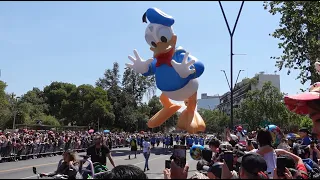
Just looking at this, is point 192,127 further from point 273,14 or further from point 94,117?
point 94,117

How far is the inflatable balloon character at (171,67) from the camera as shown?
42.3ft

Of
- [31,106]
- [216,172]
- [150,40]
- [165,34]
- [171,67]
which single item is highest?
[31,106]

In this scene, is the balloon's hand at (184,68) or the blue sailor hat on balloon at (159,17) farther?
the blue sailor hat on balloon at (159,17)

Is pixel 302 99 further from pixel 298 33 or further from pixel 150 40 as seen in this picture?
pixel 298 33

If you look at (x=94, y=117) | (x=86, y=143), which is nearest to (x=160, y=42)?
(x=86, y=143)

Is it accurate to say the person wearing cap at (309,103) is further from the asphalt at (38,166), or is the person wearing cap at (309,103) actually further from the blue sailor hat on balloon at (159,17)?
the blue sailor hat on balloon at (159,17)

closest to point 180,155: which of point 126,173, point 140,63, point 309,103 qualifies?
point 126,173

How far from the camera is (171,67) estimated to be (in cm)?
1322

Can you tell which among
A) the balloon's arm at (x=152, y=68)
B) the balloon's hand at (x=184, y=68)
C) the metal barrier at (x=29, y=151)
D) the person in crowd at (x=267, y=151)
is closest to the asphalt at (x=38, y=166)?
the metal barrier at (x=29, y=151)

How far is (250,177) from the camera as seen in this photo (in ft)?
12.4

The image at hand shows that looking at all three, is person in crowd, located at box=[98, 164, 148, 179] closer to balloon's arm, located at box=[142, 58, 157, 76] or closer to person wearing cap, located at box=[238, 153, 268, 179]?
person wearing cap, located at box=[238, 153, 268, 179]

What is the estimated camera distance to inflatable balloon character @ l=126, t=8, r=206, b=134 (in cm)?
1288

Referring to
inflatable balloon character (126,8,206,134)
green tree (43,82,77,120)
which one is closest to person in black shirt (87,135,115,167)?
inflatable balloon character (126,8,206,134)

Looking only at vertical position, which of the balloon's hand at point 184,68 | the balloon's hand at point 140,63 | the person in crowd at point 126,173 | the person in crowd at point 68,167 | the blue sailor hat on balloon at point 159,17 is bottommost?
the person in crowd at point 68,167
